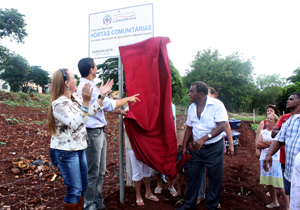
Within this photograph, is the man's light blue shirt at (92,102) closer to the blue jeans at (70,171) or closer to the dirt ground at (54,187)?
the blue jeans at (70,171)

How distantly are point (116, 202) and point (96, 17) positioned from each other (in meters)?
3.05

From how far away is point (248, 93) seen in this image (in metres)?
30.1

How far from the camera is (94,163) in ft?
9.32

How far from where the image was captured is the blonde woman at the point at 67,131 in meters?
2.09

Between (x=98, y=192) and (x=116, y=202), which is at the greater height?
(x=98, y=192)

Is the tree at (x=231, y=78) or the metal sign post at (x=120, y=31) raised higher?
the tree at (x=231, y=78)

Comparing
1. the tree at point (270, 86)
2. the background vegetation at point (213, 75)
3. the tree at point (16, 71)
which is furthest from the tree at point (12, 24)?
the tree at point (270, 86)

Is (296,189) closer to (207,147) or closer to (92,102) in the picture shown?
(207,147)

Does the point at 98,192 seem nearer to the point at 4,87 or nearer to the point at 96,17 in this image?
the point at 96,17

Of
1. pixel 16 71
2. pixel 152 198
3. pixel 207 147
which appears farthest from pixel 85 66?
pixel 16 71

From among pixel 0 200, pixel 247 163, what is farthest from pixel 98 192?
pixel 247 163

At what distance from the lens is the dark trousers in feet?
9.95

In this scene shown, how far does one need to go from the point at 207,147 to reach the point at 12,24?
99.1 feet

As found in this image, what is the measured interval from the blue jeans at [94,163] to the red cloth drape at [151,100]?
468 mm
